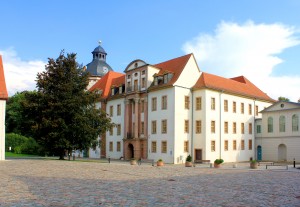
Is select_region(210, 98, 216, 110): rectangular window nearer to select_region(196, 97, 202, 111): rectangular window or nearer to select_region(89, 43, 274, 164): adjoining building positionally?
select_region(89, 43, 274, 164): adjoining building

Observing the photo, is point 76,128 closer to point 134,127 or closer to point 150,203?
point 134,127

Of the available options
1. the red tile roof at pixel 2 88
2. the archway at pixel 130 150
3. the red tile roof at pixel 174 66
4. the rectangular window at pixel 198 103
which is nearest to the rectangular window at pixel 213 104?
the rectangular window at pixel 198 103

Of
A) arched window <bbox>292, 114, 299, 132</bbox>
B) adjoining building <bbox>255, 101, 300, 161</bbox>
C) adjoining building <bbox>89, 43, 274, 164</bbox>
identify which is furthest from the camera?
adjoining building <bbox>255, 101, 300, 161</bbox>

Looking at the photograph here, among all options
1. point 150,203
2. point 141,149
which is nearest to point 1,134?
point 141,149

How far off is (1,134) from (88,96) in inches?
386

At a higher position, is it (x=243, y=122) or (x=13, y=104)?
(x=13, y=104)

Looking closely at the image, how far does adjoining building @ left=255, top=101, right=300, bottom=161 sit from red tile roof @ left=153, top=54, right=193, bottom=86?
15.4 meters

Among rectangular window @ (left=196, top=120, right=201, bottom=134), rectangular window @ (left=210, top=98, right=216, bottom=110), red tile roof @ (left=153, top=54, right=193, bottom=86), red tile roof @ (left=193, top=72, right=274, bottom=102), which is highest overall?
red tile roof @ (left=153, top=54, right=193, bottom=86)

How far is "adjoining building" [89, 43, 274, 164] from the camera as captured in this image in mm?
45625

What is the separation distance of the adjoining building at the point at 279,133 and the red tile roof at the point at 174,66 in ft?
50.4

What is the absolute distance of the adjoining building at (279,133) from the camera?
160ft

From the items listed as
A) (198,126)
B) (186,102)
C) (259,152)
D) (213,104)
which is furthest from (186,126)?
(259,152)

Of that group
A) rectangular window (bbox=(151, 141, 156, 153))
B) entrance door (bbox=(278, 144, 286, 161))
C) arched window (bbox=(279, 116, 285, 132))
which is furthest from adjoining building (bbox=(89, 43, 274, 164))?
arched window (bbox=(279, 116, 285, 132))

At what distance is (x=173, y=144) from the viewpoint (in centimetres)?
4459
